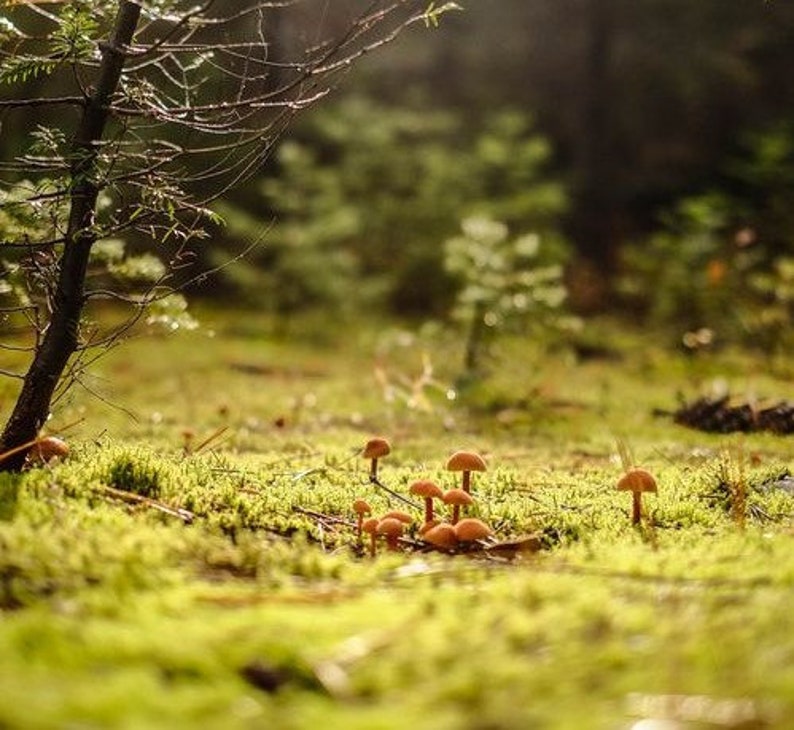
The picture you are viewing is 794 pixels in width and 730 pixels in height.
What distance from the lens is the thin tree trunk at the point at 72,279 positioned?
4020mm

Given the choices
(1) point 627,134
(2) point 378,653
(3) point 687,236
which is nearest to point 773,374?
(3) point 687,236

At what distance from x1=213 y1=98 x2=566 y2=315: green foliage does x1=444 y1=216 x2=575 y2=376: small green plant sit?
4175 mm

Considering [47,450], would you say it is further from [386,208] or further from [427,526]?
[386,208]

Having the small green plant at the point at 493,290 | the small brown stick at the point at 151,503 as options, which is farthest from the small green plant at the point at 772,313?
the small brown stick at the point at 151,503

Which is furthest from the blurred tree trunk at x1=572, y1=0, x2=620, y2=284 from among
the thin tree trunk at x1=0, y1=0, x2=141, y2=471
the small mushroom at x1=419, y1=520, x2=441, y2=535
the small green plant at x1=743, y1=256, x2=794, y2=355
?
the thin tree trunk at x1=0, y1=0, x2=141, y2=471

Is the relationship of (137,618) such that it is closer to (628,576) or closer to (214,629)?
(214,629)

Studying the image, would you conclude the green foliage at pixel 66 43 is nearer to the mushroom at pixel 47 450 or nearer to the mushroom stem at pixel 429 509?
the mushroom at pixel 47 450

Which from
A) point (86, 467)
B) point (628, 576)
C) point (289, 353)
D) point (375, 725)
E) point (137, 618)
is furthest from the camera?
point (289, 353)

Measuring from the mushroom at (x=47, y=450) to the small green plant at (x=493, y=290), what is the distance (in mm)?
5142

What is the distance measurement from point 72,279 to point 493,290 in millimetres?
5456

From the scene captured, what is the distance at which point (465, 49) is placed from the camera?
69.3ft

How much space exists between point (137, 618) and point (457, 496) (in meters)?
1.65

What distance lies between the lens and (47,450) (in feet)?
13.6

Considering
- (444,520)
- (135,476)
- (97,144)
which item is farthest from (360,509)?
(97,144)
